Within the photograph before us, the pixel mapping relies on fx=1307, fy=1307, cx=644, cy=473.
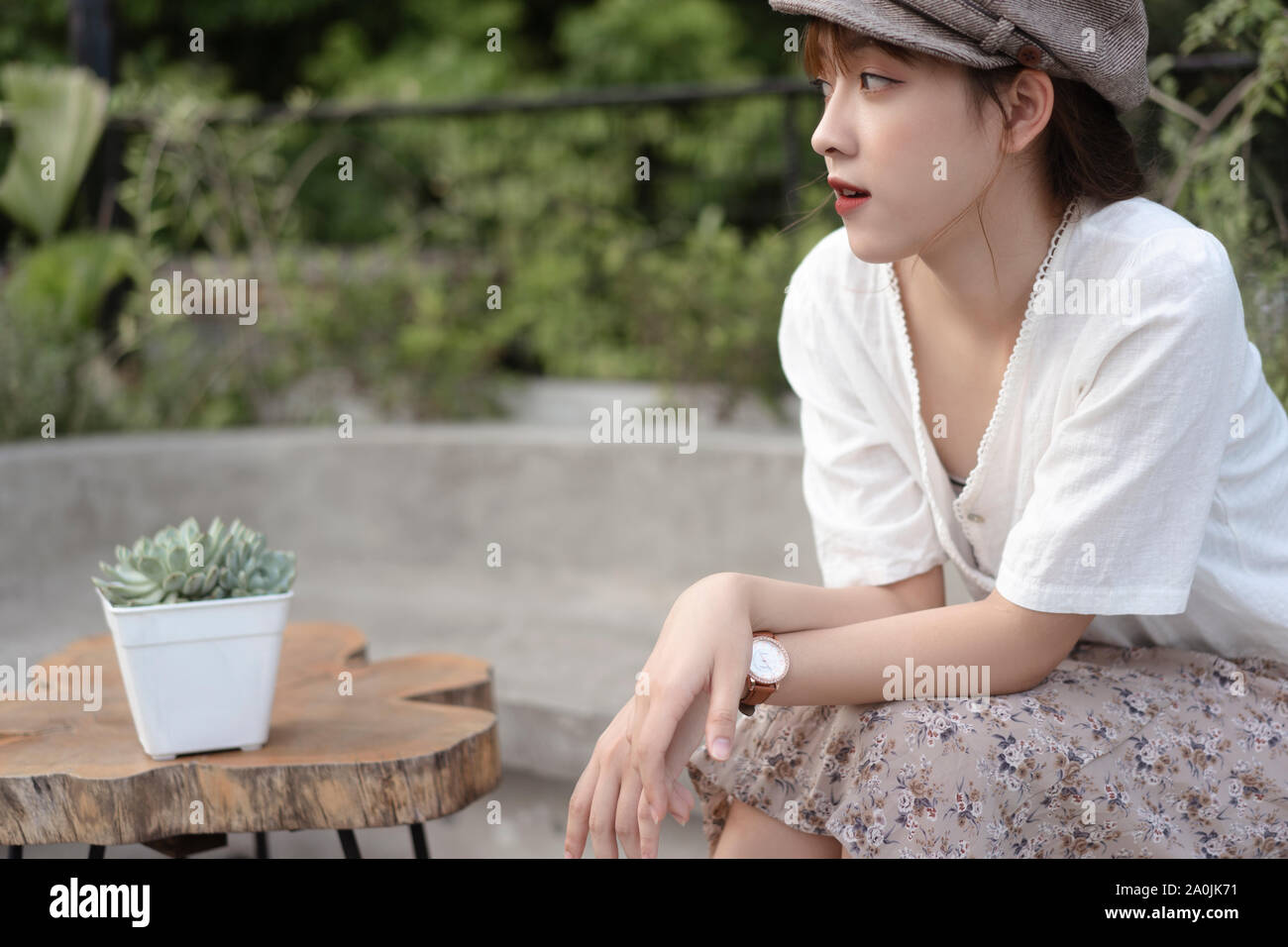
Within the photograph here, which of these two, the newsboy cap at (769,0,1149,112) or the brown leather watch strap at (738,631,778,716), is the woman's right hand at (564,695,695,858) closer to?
the brown leather watch strap at (738,631,778,716)

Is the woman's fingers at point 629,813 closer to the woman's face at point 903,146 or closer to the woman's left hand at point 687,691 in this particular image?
the woman's left hand at point 687,691

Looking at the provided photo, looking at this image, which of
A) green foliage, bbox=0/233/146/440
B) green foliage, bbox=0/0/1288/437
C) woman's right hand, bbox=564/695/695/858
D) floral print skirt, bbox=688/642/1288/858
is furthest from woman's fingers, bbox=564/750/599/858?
green foliage, bbox=0/233/146/440

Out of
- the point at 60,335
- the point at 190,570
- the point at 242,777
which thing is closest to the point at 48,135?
the point at 60,335

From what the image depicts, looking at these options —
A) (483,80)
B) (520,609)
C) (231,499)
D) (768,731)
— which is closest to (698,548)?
(520,609)

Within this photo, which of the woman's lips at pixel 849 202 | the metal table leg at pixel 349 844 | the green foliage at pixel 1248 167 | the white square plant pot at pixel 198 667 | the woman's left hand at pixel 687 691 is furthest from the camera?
the green foliage at pixel 1248 167

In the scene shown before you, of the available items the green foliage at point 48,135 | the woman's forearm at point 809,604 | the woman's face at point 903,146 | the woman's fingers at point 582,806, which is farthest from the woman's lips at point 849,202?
the green foliage at point 48,135

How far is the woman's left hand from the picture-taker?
1205mm

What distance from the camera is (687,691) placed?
3.97ft

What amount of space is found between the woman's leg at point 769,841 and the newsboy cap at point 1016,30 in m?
0.78

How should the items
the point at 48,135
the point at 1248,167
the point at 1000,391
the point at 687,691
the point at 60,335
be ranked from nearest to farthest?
the point at 687,691 < the point at 1000,391 < the point at 1248,167 < the point at 60,335 < the point at 48,135

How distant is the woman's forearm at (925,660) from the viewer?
Result: 1.30 meters

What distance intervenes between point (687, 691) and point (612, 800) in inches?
5.5

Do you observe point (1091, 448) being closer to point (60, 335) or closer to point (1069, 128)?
point (1069, 128)
